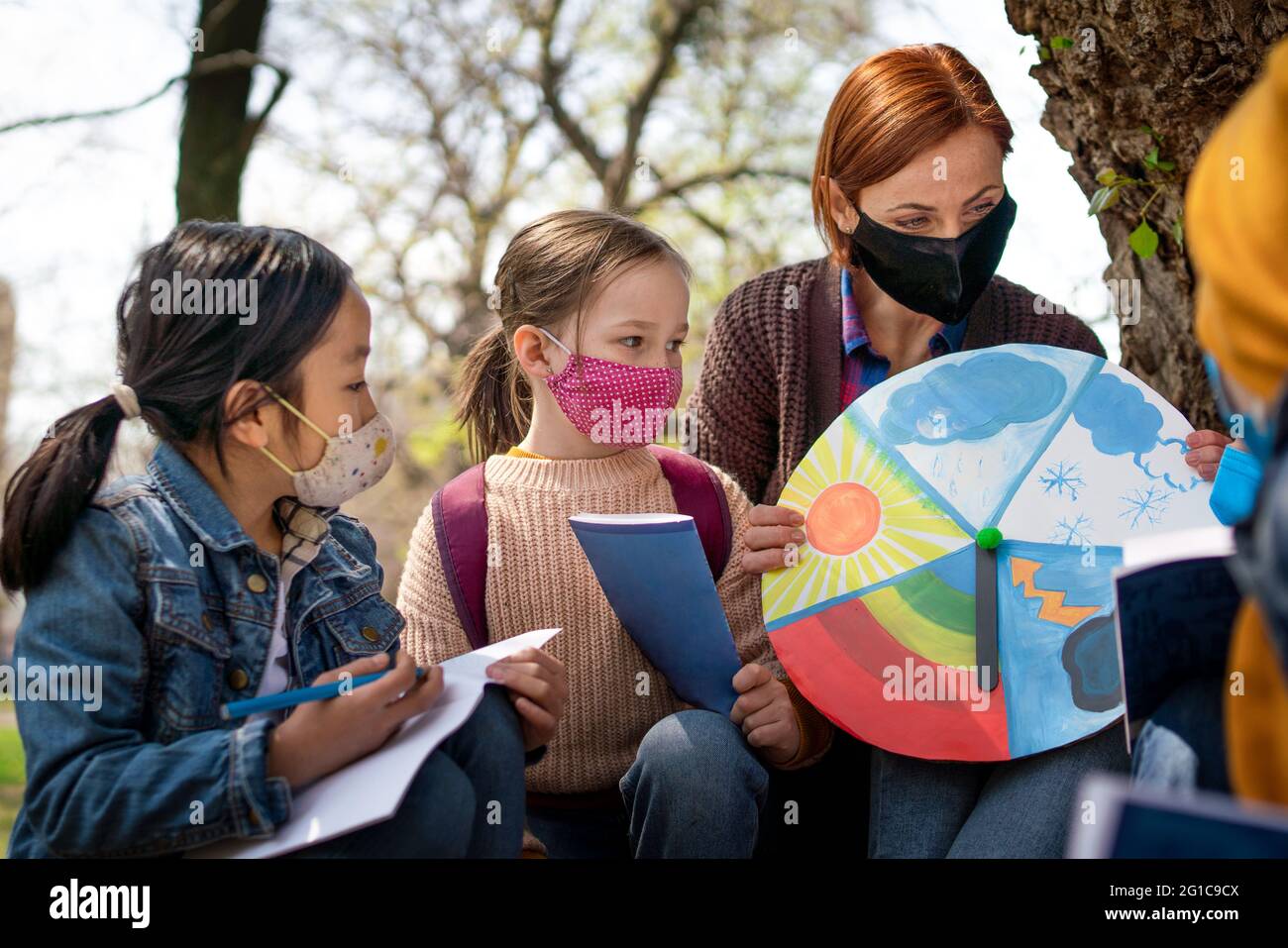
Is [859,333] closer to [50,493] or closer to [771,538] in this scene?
[771,538]

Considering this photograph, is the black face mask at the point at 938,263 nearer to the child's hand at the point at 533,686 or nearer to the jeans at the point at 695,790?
the jeans at the point at 695,790

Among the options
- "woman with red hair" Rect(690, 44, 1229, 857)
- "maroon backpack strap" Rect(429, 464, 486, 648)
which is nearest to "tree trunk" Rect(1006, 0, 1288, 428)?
"woman with red hair" Rect(690, 44, 1229, 857)

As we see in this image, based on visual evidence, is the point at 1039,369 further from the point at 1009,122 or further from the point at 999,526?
the point at 1009,122

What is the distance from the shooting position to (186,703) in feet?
6.82

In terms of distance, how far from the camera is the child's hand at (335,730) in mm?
1983

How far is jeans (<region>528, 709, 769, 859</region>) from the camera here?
7.79ft

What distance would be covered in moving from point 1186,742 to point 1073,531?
1016 mm

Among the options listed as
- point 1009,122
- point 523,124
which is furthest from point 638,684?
point 523,124

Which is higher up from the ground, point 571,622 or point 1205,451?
point 1205,451

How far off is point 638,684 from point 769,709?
0.33 metres

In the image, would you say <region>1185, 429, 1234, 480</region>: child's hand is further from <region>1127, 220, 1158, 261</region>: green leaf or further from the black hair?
the black hair

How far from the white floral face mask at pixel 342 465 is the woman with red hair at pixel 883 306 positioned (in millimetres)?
802

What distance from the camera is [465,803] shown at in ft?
6.78

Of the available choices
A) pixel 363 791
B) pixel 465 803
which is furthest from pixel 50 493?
pixel 465 803
